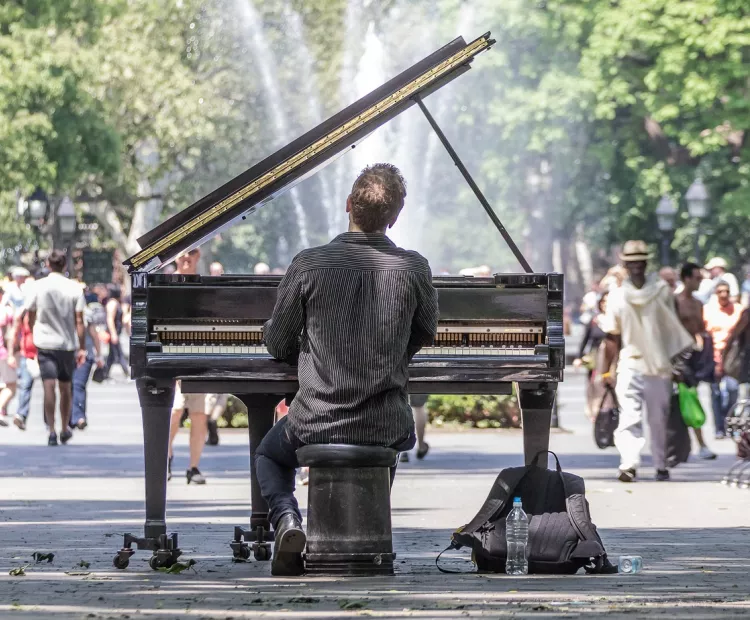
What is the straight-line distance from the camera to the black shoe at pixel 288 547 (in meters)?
8.70

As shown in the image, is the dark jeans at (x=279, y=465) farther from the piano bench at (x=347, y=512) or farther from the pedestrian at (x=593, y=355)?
the pedestrian at (x=593, y=355)

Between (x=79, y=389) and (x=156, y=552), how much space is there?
41.2 feet

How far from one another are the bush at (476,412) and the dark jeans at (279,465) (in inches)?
549

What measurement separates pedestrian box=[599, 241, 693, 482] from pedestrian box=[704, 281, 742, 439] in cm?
513

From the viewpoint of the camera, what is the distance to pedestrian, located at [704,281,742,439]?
22031mm

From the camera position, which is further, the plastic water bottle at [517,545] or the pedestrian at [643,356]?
the pedestrian at [643,356]

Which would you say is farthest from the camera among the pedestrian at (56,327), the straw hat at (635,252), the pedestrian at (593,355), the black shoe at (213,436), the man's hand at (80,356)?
the pedestrian at (593,355)

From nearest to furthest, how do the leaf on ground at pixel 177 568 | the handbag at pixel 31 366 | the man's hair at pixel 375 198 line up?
the man's hair at pixel 375 198, the leaf on ground at pixel 177 568, the handbag at pixel 31 366

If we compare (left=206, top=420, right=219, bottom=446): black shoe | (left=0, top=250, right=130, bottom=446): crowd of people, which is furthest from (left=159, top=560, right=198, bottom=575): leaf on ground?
(left=206, top=420, right=219, bottom=446): black shoe

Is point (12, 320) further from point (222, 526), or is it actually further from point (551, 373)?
point (551, 373)

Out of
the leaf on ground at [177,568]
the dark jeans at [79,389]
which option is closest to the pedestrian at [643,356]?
the dark jeans at [79,389]

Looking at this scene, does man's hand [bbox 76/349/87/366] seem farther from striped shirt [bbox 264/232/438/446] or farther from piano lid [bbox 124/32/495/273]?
striped shirt [bbox 264/232/438/446]

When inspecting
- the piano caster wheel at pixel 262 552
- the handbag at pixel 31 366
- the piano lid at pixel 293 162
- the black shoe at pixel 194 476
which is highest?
the handbag at pixel 31 366

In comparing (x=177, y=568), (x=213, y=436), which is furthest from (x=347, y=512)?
(x=213, y=436)
